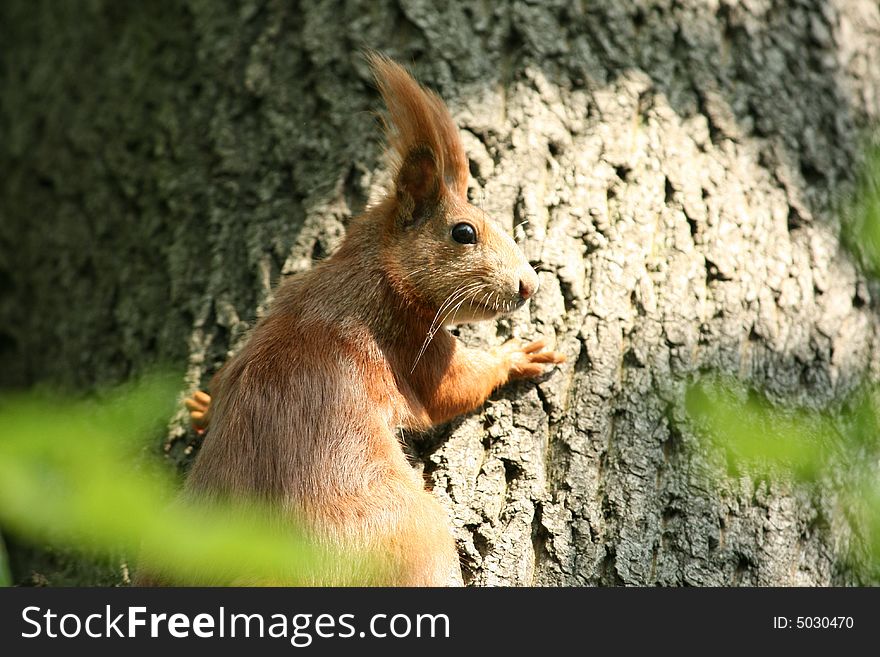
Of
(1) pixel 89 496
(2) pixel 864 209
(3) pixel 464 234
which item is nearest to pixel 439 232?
(3) pixel 464 234

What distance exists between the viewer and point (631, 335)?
323 cm

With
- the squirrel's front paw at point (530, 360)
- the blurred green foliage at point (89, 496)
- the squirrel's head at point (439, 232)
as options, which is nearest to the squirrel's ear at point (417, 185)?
the squirrel's head at point (439, 232)

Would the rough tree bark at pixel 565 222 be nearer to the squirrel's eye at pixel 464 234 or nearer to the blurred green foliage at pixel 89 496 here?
the squirrel's eye at pixel 464 234

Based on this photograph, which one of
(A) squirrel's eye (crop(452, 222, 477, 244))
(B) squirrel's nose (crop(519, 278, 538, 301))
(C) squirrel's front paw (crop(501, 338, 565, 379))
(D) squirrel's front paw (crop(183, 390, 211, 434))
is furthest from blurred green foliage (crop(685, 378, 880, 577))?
(D) squirrel's front paw (crop(183, 390, 211, 434))

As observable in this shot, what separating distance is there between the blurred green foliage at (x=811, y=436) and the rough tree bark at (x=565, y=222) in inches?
2.0

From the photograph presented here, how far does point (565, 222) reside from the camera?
3416mm

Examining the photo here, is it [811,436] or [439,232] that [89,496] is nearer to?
[439,232]

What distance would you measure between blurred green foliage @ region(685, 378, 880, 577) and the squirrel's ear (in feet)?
3.77

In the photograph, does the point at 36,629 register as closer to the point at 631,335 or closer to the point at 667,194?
the point at 631,335

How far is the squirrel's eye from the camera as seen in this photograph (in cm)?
323

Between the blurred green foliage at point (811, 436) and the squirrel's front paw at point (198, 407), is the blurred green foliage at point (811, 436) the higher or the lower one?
the lower one

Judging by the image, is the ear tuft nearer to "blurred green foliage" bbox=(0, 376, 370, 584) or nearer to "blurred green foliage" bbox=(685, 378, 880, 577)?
"blurred green foliage" bbox=(685, 378, 880, 577)

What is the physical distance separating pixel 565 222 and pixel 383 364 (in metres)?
0.91

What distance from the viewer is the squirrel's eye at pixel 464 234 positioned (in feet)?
10.6
